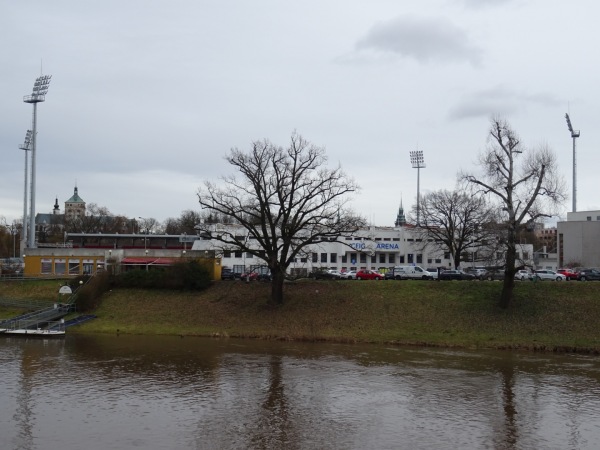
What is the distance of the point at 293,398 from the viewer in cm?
2750

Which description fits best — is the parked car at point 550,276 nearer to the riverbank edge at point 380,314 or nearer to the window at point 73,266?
the riverbank edge at point 380,314

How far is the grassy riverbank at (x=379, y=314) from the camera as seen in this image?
44.8m

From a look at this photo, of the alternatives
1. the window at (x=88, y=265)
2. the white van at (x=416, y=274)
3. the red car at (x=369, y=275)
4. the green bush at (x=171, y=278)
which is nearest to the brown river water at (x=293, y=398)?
the green bush at (x=171, y=278)

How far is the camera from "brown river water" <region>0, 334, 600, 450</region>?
21500mm

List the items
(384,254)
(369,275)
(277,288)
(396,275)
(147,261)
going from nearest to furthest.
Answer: (277,288) < (369,275) < (396,275) < (147,261) < (384,254)

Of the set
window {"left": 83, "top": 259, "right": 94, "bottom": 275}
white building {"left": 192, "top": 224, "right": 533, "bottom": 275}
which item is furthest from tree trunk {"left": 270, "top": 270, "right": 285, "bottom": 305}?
white building {"left": 192, "top": 224, "right": 533, "bottom": 275}

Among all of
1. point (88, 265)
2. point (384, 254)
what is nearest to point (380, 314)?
point (88, 265)

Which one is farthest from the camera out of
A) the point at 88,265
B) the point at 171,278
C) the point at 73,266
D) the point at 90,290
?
the point at 73,266

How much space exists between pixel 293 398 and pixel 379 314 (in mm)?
23272

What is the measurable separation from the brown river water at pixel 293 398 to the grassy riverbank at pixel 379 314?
151 inches

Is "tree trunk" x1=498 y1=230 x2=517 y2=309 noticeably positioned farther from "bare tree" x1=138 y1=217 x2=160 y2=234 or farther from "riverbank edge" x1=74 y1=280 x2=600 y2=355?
"bare tree" x1=138 y1=217 x2=160 y2=234

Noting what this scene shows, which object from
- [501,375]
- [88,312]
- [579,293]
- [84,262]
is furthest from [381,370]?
[84,262]

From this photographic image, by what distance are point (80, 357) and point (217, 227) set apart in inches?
1171

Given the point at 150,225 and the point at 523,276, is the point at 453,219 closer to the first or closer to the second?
the point at 523,276
